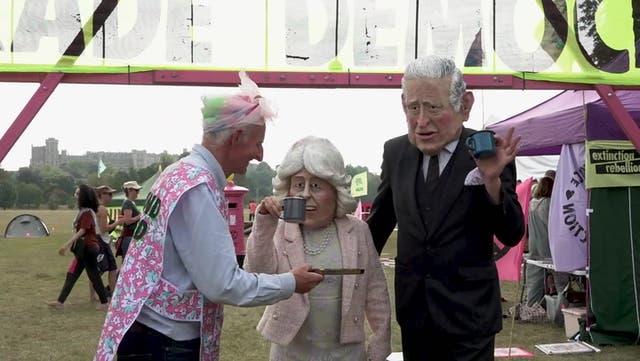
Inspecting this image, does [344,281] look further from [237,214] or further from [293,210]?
[237,214]

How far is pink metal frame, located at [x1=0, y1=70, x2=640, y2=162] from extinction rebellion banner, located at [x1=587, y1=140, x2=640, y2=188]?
65.9 inches

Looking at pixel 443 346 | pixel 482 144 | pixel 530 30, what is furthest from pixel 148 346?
pixel 530 30

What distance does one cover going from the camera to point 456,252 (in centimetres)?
211

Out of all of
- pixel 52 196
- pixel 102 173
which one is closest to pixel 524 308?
pixel 102 173

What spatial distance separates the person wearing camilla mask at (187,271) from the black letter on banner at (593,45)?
3.47m

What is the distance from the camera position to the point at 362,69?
4406 mm

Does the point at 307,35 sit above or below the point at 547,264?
above

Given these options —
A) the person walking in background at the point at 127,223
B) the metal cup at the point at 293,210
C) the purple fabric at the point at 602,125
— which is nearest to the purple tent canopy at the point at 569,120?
the purple fabric at the point at 602,125

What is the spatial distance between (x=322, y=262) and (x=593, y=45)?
3285 millimetres

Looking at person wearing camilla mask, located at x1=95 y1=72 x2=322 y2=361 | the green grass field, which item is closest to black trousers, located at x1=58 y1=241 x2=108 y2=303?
the green grass field

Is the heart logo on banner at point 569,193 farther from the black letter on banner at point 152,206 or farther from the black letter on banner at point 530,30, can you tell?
the black letter on banner at point 152,206

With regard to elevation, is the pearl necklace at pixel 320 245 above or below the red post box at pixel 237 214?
above

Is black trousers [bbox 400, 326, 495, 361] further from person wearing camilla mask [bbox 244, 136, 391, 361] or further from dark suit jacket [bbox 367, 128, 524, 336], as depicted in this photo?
person wearing camilla mask [bbox 244, 136, 391, 361]

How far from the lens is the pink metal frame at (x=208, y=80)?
416 cm
